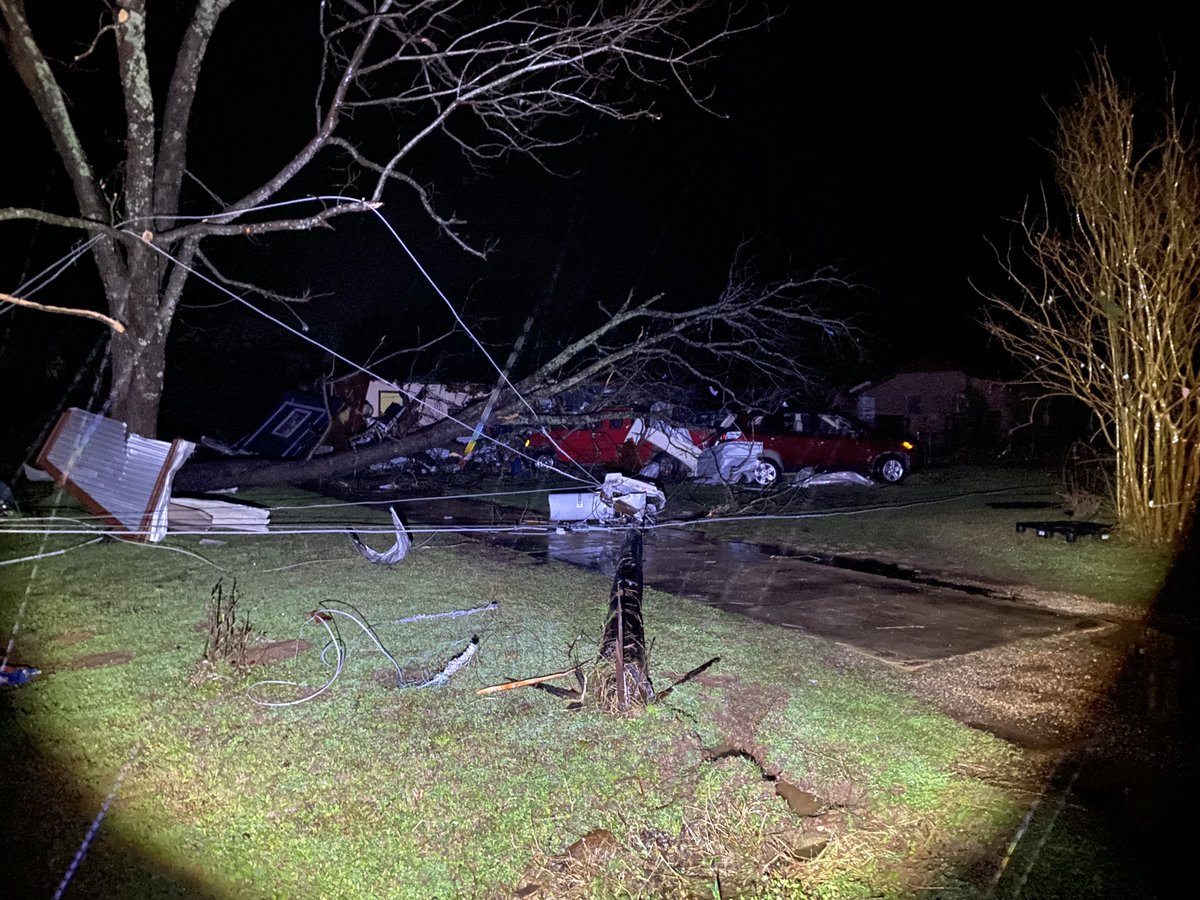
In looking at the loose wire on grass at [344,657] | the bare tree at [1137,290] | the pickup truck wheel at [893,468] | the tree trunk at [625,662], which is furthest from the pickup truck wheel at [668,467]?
the tree trunk at [625,662]

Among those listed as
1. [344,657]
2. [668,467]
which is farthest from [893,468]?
[344,657]

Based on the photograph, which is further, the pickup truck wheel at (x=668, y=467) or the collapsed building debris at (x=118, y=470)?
A: the pickup truck wheel at (x=668, y=467)

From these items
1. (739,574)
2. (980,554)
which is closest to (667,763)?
(739,574)

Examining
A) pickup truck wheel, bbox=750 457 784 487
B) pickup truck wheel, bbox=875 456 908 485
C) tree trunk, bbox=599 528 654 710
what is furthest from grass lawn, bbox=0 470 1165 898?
pickup truck wheel, bbox=875 456 908 485

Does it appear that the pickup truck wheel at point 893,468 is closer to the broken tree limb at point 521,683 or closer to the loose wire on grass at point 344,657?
the loose wire on grass at point 344,657

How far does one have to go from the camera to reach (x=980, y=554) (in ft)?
29.6

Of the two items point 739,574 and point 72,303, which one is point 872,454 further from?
point 72,303

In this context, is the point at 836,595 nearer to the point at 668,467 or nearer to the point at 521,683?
the point at 521,683

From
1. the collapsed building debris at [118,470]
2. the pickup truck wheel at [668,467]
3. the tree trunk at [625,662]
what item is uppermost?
the collapsed building debris at [118,470]

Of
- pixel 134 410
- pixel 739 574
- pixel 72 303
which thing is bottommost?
pixel 739 574

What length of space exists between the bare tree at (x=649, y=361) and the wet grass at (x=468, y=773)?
5842 millimetres

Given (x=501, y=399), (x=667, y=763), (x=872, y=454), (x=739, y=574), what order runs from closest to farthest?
(x=667, y=763) < (x=739, y=574) < (x=501, y=399) < (x=872, y=454)

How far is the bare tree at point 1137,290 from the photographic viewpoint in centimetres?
875

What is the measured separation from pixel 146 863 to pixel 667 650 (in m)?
3.41
